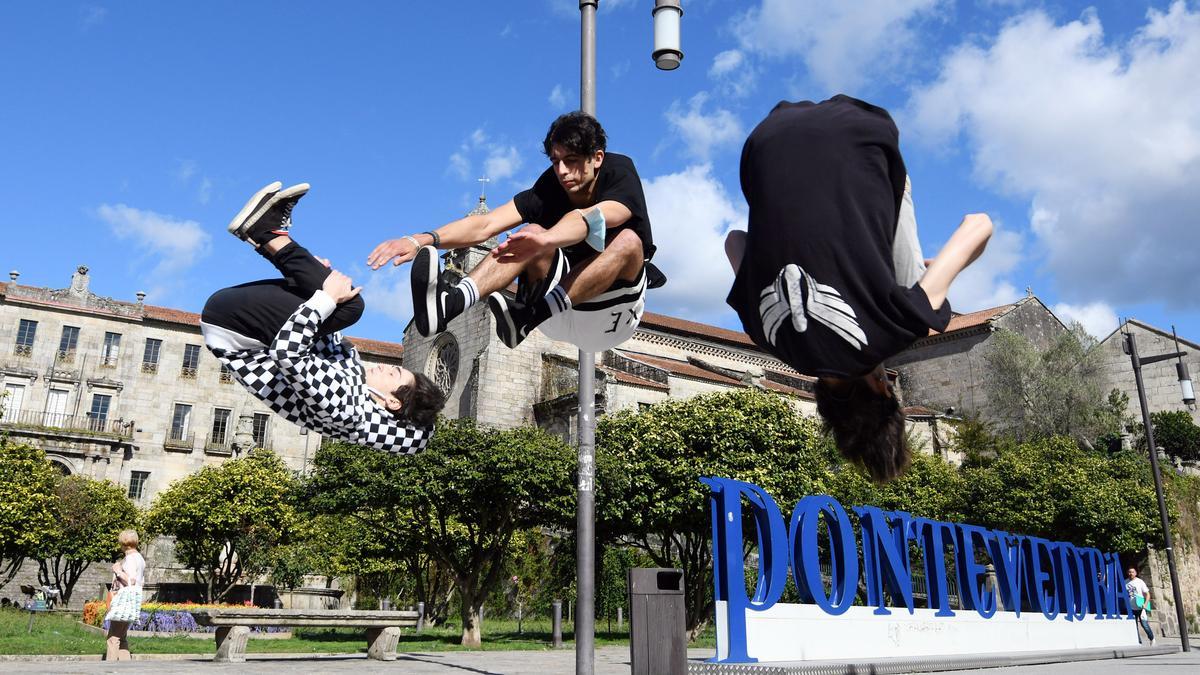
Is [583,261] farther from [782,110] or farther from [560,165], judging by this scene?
[782,110]

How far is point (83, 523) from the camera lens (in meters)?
45.9

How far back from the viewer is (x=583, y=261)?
→ 134 inches

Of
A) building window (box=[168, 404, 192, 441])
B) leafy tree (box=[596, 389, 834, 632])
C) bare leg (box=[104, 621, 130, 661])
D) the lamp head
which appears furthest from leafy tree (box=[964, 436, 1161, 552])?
building window (box=[168, 404, 192, 441])

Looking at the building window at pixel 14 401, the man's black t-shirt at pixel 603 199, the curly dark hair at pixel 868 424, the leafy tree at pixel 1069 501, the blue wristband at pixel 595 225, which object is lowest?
the curly dark hair at pixel 868 424

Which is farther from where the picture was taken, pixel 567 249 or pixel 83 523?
pixel 83 523

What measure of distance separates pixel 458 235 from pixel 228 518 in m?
44.3

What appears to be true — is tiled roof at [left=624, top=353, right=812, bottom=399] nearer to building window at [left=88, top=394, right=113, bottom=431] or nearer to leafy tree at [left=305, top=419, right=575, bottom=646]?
leafy tree at [left=305, top=419, right=575, bottom=646]

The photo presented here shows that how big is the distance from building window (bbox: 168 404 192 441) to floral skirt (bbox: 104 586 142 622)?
167ft

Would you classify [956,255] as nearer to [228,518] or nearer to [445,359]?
[228,518]

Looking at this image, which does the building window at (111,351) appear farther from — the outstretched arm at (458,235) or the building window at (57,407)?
the outstretched arm at (458,235)

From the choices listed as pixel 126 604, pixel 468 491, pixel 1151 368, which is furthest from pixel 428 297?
pixel 1151 368

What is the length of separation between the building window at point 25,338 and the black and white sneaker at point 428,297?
67.0 m

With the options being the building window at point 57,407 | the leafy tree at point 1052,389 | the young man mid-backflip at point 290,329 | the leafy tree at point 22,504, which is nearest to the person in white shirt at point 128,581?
the young man mid-backflip at point 290,329

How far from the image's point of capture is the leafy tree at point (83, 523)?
44844 mm
